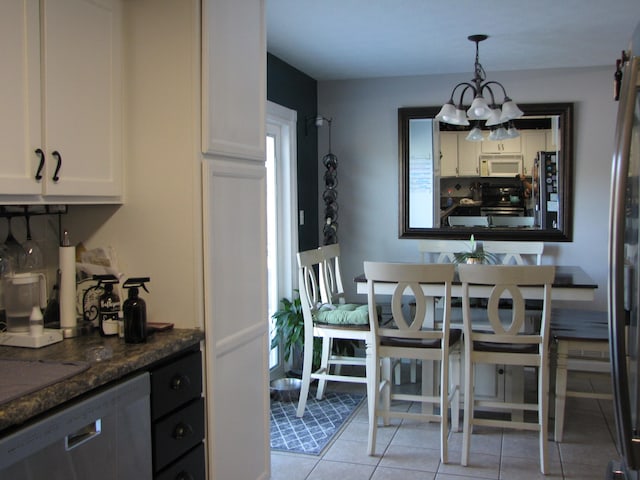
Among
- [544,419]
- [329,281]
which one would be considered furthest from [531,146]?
[544,419]

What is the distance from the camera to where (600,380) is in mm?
4723

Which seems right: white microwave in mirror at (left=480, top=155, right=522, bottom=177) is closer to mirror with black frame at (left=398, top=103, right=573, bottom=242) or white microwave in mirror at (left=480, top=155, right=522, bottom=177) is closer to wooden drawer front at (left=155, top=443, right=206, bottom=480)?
mirror with black frame at (left=398, top=103, right=573, bottom=242)

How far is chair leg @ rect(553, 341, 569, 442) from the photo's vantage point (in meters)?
3.55

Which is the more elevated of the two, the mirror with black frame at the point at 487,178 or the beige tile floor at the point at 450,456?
the mirror with black frame at the point at 487,178

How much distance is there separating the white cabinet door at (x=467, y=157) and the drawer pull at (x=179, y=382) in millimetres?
3572

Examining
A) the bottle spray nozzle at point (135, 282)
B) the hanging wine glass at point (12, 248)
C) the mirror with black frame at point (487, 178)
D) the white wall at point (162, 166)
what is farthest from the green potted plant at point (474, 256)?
the hanging wine glass at point (12, 248)

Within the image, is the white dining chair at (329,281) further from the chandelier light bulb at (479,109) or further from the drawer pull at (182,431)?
the drawer pull at (182,431)

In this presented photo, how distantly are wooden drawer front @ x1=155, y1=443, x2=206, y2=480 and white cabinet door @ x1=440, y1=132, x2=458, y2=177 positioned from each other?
354cm

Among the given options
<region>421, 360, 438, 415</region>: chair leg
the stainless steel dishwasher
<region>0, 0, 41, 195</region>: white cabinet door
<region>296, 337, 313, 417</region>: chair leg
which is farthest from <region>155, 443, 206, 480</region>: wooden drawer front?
<region>421, 360, 438, 415</region>: chair leg

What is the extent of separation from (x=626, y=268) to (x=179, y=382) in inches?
54.6

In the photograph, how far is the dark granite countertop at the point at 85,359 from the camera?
153cm

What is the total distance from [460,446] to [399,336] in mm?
721

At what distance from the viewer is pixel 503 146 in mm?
5145

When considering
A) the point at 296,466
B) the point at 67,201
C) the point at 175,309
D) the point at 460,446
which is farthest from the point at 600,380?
the point at 67,201
